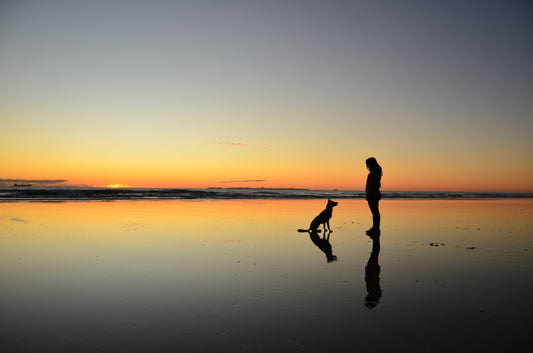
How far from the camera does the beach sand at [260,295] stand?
3.24 m

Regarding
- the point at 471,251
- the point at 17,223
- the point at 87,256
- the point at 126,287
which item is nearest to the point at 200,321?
the point at 126,287

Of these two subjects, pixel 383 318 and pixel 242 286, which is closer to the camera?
pixel 383 318

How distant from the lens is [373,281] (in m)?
5.32

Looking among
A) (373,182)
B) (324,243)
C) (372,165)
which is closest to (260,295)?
(324,243)

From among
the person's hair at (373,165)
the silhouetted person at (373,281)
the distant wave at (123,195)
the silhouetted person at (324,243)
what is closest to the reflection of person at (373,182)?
the person's hair at (373,165)

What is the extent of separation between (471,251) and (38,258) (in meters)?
9.51

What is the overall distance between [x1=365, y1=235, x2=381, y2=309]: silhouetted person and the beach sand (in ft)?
0.06

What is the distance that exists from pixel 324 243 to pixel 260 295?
462cm

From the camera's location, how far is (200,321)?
3.65 m

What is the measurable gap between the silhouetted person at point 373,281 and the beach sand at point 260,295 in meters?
0.02

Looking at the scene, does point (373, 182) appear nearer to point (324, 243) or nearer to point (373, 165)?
point (373, 165)

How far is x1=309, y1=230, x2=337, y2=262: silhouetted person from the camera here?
7.22 meters

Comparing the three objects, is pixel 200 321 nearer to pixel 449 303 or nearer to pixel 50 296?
pixel 50 296

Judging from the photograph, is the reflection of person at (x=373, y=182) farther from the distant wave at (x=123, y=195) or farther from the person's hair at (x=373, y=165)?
the distant wave at (x=123, y=195)
